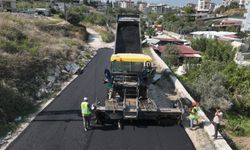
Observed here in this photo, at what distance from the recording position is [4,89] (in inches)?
603

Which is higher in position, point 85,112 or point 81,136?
point 85,112

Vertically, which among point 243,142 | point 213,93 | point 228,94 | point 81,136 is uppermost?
point 81,136

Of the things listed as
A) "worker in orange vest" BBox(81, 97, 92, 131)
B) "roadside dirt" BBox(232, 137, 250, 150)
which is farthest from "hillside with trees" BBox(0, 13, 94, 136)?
"roadside dirt" BBox(232, 137, 250, 150)

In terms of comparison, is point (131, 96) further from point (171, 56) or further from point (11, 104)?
point (171, 56)

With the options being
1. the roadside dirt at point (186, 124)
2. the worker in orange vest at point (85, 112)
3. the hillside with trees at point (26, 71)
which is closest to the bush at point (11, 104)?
the hillside with trees at point (26, 71)

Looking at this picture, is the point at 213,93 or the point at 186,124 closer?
the point at 186,124

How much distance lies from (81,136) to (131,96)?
3.86m

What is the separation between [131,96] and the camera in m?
15.2

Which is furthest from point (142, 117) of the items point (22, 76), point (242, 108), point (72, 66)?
point (72, 66)

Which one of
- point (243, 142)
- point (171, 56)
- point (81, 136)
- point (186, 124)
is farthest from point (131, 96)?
point (171, 56)

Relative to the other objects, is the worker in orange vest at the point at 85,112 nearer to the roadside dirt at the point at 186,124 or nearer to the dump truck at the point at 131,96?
the dump truck at the point at 131,96

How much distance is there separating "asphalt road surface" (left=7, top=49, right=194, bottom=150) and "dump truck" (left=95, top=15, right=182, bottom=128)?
1.86 feet

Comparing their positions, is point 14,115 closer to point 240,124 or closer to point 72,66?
point 72,66

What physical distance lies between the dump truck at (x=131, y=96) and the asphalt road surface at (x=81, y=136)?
568 millimetres
